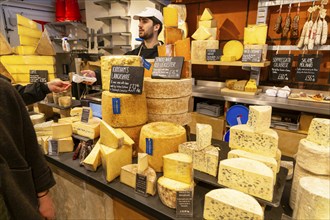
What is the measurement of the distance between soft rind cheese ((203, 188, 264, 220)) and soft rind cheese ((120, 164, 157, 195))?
301 mm

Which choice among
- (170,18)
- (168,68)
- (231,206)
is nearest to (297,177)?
(231,206)

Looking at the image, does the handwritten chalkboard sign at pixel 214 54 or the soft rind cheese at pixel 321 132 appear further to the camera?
the handwritten chalkboard sign at pixel 214 54

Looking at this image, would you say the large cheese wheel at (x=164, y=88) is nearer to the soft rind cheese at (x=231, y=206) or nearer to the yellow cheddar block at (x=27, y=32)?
the soft rind cheese at (x=231, y=206)

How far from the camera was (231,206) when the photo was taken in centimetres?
84

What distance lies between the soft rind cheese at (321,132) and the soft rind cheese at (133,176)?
0.74 meters

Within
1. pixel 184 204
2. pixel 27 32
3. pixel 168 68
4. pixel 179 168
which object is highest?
pixel 27 32

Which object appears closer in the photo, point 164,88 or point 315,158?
point 315,158

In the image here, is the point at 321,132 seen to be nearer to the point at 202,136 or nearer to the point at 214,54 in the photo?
the point at 202,136

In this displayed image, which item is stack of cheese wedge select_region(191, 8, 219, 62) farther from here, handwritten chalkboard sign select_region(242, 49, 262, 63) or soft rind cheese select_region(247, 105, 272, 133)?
soft rind cheese select_region(247, 105, 272, 133)

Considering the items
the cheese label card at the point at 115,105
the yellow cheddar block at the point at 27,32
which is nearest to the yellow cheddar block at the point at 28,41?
the yellow cheddar block at the point at 27,32

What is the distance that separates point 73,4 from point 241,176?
18.6 feet

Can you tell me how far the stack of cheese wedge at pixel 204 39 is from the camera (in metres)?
3.16

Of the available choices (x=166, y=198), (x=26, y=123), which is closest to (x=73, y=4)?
(x=26, y=123)

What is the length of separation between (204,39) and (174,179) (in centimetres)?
253
